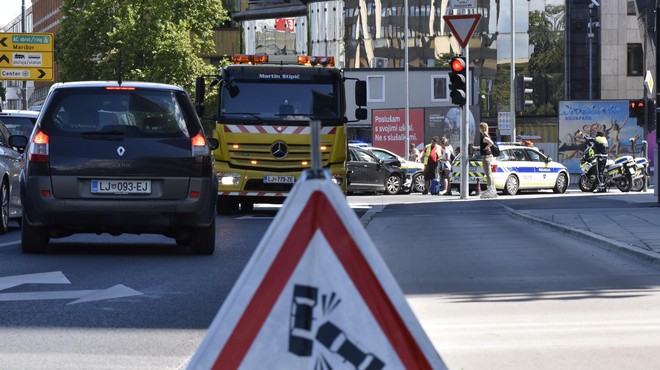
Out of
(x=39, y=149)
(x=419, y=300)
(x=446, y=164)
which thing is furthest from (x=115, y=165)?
(x=446, y=164)

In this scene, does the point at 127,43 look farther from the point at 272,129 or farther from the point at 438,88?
the point at 272,129

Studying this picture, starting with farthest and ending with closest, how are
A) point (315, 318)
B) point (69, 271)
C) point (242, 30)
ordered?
point (242, 30), point (69, 271), point (315, 318)

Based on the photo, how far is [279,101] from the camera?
24.5 metres

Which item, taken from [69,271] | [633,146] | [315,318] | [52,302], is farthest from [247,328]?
[633,146]

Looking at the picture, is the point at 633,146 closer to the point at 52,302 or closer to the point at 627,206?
the point at 627,206

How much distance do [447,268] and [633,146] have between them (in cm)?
3892

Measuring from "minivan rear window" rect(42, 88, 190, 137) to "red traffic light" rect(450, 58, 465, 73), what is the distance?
1892 cm

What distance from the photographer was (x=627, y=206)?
86.9 feet

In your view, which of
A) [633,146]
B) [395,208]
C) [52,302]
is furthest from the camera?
[633,146]

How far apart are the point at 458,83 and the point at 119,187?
1953 centimetres

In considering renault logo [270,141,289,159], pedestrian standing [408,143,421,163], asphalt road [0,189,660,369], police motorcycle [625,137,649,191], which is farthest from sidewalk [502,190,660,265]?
pedestrian standing [408,143,421,163]

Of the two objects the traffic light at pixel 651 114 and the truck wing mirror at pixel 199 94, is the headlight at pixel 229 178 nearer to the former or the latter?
the truck wing mirror at pixel 199 94

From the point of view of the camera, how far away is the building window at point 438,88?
3137 inches

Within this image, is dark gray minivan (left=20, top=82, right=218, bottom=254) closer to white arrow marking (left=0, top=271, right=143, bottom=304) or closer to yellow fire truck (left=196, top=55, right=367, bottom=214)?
white arrow marking (left=0, top=271, right=143, bottom=304)
